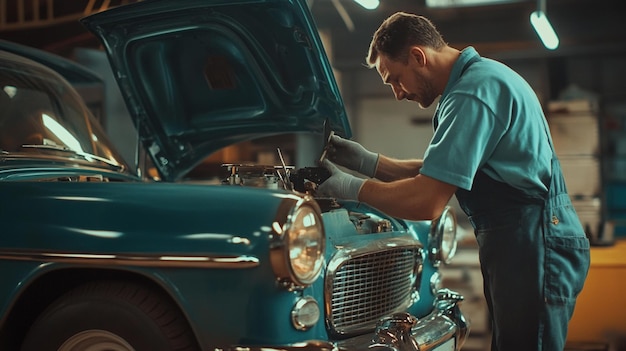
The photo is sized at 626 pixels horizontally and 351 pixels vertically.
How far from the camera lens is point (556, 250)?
192 centimetres

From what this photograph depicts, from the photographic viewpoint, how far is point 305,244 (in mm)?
1661

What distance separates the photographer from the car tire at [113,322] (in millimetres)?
1646

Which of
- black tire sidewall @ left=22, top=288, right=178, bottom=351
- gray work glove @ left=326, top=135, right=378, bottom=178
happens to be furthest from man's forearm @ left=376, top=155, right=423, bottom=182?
black tire sidewall @ left=22, top=288, right=178, bottom=351

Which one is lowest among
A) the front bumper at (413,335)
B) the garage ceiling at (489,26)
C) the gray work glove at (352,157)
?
the front bumper at (413,335)

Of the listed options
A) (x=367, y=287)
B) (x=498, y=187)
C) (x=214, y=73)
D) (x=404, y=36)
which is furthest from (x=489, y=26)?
(x=367, y=287)

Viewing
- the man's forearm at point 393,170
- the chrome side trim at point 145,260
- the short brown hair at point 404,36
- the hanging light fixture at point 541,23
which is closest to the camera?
the chrome side trim at point 145,260

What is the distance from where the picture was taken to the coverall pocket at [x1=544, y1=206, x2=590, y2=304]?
1.92 metres

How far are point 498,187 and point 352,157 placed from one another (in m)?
0.64

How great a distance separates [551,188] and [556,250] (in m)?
0.17

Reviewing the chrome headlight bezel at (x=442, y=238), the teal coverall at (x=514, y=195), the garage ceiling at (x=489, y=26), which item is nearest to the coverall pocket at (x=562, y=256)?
the teal coverall at (x=514, y=195)

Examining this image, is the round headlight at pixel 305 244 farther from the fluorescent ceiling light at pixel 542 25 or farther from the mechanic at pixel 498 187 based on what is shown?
the fluorescent ceiling light at pixel 542 25

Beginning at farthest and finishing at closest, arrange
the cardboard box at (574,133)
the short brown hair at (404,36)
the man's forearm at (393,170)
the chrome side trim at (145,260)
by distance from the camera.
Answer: the cardboard box at (574,133) < the man's forearm at (393,170) < the short brown hair at (404,36) < the chrome side trim at (145,260)

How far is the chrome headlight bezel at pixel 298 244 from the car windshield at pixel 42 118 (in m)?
1.18

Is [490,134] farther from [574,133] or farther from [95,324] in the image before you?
[574,133]
